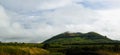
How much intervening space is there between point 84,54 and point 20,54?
14118 millimetres

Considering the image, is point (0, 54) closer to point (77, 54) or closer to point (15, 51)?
point (15, 51)

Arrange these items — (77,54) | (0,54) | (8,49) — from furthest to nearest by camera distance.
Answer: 1. (77,54)
2. (8,49)
3. (0,54)

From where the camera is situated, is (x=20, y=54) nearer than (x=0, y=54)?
No

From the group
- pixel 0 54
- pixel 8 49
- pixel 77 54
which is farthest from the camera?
pixel 77 54

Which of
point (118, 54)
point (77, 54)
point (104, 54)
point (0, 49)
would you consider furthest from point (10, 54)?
point (118, 54)

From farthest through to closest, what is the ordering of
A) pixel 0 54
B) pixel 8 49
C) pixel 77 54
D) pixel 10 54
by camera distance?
pixel 77 54 < pixel 8 49 < pixel 10 54 < pixel 0 54

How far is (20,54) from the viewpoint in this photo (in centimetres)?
5666

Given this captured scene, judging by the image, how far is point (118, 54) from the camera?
63.1 m

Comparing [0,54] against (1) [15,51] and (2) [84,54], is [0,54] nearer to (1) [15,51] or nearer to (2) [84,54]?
(1) [15,51]

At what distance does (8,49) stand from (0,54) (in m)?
9.95

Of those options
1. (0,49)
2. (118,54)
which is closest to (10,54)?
(0,49)

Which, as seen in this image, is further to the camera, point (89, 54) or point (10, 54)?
point (89, 54)

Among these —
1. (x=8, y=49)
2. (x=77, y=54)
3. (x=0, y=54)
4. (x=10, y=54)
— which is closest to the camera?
(x=0, y=54)

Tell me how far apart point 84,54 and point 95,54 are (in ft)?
Answer: 7.92
